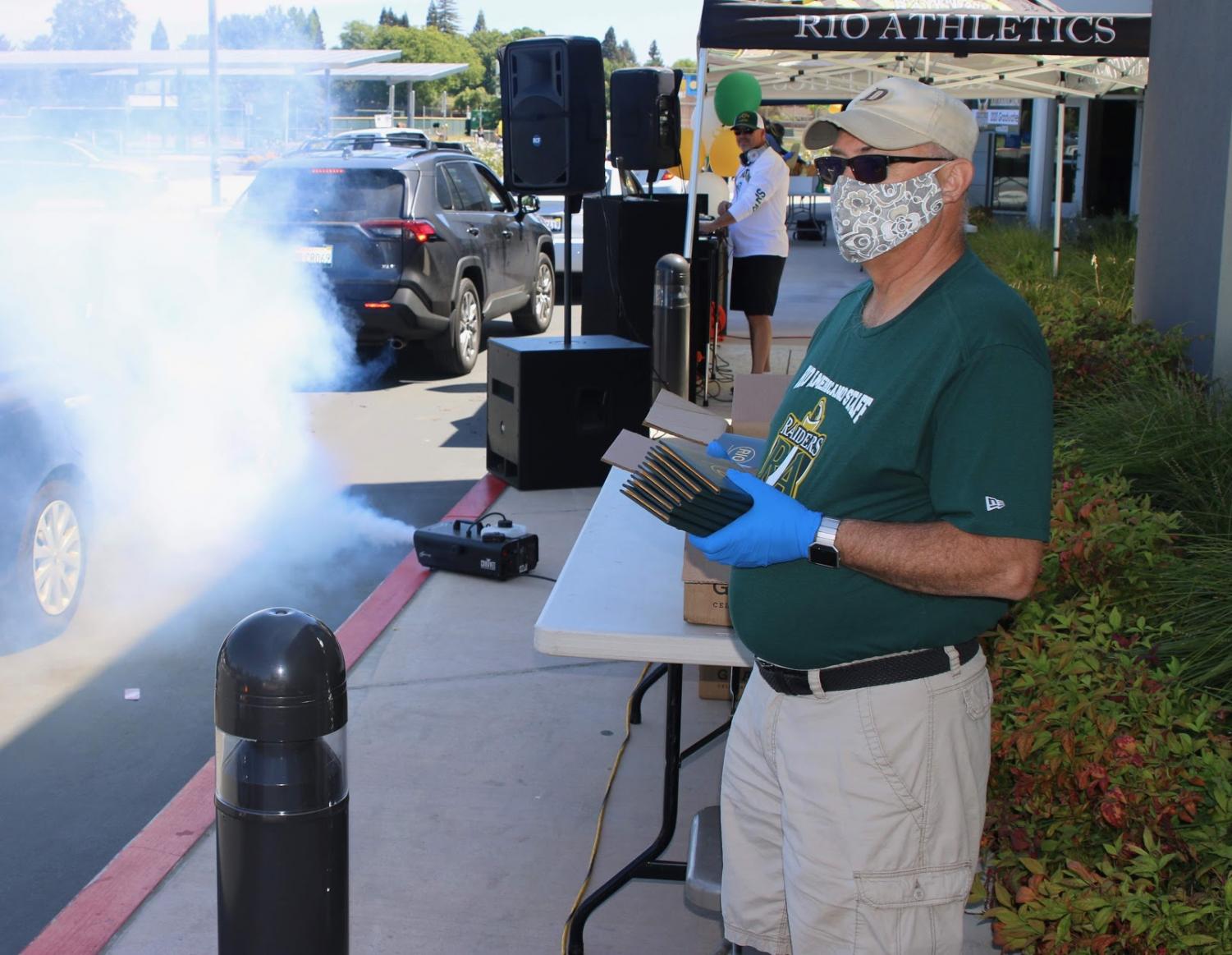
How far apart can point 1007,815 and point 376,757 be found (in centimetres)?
230

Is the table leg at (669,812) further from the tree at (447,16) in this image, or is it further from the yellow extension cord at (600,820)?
the tree at (447,16)

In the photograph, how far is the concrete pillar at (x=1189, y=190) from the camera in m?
6.23

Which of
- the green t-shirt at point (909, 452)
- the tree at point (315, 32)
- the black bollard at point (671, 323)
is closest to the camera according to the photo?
the green t-shirt at point (909, 452)

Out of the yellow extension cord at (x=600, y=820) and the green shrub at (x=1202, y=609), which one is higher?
the green shrub at (x=1202, y=609)

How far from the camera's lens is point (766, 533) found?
2.11 meters

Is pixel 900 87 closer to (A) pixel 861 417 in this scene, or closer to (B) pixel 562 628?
(A) pixel 861 417

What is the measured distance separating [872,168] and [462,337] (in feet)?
32.4

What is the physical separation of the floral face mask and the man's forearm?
0.48 m

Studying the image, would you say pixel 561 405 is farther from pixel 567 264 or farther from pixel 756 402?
pixel 756 402

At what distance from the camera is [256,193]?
11234mm

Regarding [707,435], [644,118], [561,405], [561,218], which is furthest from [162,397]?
[561,218]

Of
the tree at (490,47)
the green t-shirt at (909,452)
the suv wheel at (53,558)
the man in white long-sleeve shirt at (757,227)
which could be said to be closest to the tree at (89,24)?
the man in white long-sleeve shirt at (757,227)

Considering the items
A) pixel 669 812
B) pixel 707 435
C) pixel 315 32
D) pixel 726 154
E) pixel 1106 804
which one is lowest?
pixel 669 812

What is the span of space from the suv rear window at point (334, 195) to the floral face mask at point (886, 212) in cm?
914
